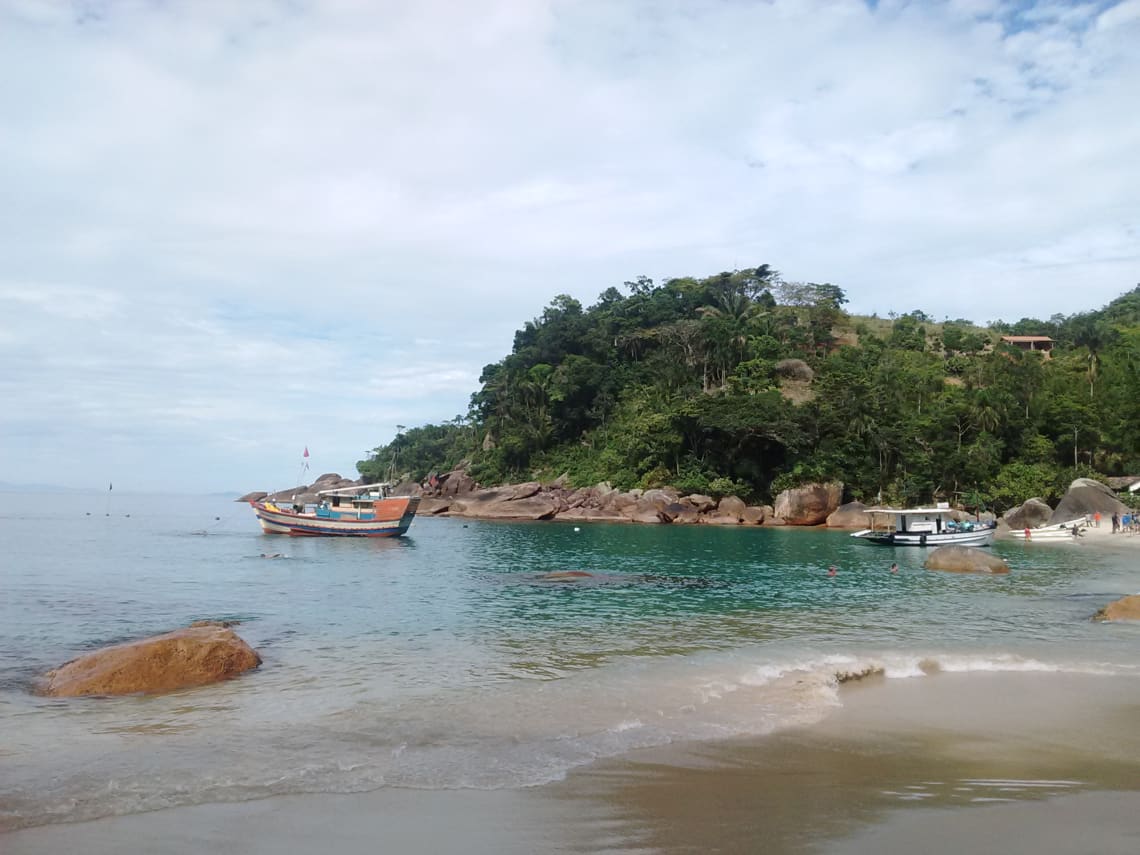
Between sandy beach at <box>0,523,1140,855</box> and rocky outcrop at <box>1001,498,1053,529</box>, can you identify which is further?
rocky outcrop at <box>1001,498,1053,529</box>

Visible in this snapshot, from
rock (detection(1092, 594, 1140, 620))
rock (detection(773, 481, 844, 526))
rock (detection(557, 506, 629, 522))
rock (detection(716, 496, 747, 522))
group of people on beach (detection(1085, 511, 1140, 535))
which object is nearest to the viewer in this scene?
rock (detection(1092, 594, 1140, 620))

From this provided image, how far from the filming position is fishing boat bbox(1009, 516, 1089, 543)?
4381 cm

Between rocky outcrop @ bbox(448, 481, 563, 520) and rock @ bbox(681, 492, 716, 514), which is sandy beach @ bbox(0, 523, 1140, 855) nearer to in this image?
rock @ bbox(681, 492, 716, 514)

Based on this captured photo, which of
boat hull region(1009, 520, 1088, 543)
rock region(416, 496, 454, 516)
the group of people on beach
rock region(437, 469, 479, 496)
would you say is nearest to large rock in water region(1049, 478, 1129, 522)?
the group of people on beach

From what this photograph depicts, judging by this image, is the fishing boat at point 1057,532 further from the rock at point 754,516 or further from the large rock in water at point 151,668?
the large rock in water at point 151,668

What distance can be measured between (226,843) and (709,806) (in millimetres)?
3925

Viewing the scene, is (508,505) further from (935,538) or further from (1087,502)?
(1087,502)

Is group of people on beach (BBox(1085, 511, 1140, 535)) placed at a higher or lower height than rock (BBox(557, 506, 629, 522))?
higher

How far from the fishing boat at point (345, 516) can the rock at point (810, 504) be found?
1079 inches

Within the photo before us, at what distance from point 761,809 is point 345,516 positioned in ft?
144

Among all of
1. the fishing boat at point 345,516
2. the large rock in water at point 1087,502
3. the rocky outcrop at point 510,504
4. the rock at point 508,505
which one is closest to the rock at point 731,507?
the rocky outcrop at point 510,504

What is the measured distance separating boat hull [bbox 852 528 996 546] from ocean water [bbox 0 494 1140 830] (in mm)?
8067

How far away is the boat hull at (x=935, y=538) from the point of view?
4081 centimetres

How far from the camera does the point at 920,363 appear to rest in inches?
2852
